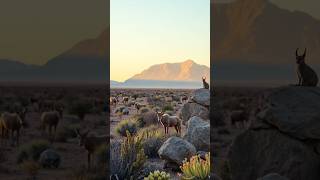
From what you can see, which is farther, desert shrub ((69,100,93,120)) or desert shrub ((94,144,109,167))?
desert shrub ((69,100,93,120))

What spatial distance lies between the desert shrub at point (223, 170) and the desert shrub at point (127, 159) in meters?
1.64

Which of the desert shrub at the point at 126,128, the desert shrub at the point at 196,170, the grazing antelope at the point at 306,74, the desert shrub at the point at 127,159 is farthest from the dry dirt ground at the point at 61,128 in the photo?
the desert shrub at the point at 126,128

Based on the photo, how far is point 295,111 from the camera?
628 centimetres

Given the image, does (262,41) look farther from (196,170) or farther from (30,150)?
(30,150)

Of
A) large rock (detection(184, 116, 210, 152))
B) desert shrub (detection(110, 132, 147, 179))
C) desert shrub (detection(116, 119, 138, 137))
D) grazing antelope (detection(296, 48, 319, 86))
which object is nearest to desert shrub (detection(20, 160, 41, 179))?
desert shrub (detection(110, 132, 147, 179))

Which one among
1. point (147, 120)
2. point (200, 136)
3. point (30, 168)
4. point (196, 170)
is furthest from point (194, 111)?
point (30, 168)

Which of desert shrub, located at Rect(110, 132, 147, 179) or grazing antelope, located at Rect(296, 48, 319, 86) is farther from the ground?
grazing antelope, located at Rect(296, 48, 319, 86)

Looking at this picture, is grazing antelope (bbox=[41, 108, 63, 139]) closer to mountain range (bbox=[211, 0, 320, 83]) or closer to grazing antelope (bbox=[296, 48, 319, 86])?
mountain range (bbox=[211, 0, 320, 83])

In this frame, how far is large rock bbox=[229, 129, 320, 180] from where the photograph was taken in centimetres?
611

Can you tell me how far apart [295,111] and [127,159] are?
3.40 m

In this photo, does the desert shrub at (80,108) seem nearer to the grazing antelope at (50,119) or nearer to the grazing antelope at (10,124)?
the grazing antelope at (50,119)

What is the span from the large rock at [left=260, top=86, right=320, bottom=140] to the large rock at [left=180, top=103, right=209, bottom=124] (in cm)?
853

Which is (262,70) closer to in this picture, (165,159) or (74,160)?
(74,160)

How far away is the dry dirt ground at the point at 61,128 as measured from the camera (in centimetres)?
707
